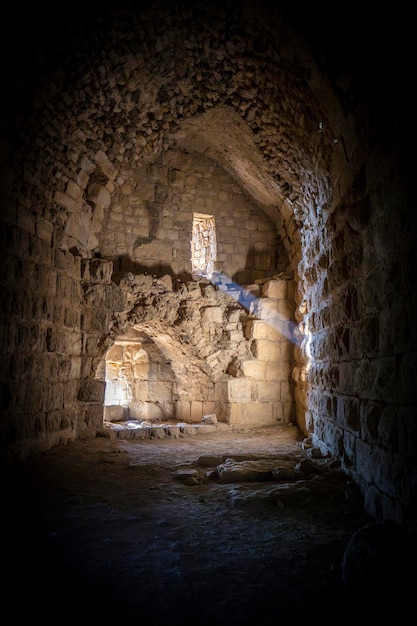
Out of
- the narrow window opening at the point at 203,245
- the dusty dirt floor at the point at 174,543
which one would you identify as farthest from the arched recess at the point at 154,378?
the dusty dirt floor at the point at 174,543

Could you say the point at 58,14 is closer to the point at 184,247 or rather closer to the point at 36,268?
the point at 36,268

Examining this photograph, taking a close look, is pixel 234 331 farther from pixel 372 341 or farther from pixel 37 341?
pixel 372 341

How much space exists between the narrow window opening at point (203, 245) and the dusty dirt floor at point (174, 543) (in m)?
4.24

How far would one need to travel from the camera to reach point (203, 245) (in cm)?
821

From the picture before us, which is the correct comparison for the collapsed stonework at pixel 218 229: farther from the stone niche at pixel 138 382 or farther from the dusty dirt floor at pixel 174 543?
the stone niche at pixel 138 382

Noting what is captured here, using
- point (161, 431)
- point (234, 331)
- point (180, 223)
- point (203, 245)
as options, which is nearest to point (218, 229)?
point (203, 245)

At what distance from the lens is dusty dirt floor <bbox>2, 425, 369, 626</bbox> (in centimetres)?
182

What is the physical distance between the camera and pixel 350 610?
5.84ft

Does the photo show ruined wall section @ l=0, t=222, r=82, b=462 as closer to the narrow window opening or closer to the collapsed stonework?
the collapsed stonework

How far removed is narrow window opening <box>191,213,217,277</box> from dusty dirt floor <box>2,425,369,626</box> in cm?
424

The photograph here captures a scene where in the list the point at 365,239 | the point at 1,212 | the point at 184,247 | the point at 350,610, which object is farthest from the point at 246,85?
the point at 350,610

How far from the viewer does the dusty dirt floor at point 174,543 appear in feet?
5.96

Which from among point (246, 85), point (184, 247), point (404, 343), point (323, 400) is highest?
point (246, 85)

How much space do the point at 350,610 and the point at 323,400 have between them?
2951mm
